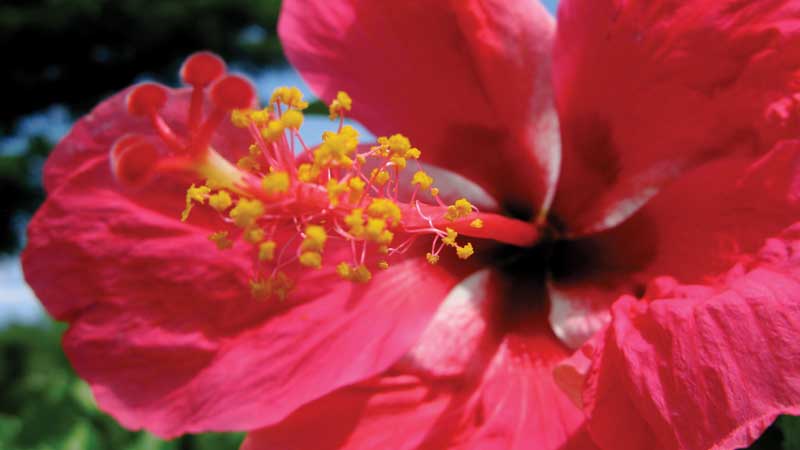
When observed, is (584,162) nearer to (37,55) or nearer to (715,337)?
(715,337)

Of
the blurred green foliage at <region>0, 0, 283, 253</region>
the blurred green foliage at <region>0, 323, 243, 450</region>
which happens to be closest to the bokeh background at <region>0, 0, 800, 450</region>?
the blurred green foliage at <region>0, 0, 283, 253</region>

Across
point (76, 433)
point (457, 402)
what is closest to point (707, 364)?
point (457, 402)

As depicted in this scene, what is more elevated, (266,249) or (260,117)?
(260,117)

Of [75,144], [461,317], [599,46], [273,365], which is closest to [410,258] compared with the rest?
[461,317]

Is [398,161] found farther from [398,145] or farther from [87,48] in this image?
[87,48]

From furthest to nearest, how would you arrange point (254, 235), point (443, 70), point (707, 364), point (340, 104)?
point (443, 70)
point (340, 104)
point (254, 235)
point (707, 364)

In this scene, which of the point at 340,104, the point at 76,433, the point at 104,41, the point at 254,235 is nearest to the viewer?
the point at 254,235

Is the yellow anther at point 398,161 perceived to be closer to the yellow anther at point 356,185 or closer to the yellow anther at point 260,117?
the yellow anther at point 356,185
